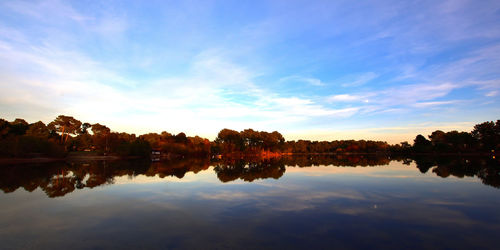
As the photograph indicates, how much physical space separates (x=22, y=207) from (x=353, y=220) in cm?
1534

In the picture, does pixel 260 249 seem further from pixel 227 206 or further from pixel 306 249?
pixel 227 206

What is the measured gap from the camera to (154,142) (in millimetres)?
122250

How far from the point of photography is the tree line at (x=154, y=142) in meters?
57.8

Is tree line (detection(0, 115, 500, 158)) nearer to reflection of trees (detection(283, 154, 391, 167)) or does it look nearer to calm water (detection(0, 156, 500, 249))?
reflection of trees (detection(283, 154, 391, 167))

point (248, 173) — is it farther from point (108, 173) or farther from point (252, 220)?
point (252, 220)

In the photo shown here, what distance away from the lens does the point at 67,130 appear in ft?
305

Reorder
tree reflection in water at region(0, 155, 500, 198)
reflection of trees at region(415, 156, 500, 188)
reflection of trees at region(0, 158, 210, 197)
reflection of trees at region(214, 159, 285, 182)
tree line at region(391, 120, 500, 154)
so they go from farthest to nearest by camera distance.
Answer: tree line at region(391, 120, 500, 154), reflection of trees at region(214, 159, 285, 182), reflection of trees at region(415, 156, 500, 188), tree reflection in water at region(0, 155, 500, 198), reflection of trees at region(0, 158, 210, 197)

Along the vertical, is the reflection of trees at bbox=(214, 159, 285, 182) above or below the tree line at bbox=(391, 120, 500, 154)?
below

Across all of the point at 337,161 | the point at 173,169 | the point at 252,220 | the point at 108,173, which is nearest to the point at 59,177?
the point at 108,173

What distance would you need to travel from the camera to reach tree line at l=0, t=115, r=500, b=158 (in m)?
57.8

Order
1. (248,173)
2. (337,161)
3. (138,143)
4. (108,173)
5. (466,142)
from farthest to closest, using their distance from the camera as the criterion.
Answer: (466,142), (138,143), (337,161), (248,173), (108,173)

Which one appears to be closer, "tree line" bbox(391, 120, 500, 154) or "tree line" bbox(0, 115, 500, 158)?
"tree line" bbox(0, 115, 500, 158)

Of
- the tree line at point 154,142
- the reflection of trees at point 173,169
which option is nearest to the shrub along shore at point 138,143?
the tree line at point 154,142

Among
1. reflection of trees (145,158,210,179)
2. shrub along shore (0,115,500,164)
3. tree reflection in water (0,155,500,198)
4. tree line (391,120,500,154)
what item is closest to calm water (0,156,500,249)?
tree reflection in water (0,155,500,198)
